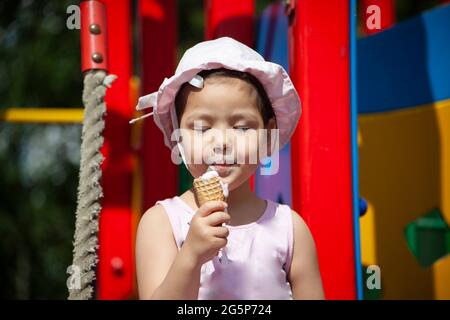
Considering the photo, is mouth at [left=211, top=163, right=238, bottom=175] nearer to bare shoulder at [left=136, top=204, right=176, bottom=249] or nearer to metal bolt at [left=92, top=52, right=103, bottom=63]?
bare shoulder at [left=136, top=204, right=176, bottom=249]

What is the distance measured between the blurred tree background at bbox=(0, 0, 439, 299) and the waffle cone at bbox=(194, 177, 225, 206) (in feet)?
8.10

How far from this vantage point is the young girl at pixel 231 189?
3.75ft

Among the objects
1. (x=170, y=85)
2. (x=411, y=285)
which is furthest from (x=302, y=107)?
(x=411, y=285)

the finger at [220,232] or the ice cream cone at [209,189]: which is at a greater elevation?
the ice cream cone at [209,189]

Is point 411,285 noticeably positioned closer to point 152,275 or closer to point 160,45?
point 152,275

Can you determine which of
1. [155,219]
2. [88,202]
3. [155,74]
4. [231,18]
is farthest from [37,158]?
[155,219]

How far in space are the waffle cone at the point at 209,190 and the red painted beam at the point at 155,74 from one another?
97 cm

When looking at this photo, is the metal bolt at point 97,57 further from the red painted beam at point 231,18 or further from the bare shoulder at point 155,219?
the red painted beam at point 231,18

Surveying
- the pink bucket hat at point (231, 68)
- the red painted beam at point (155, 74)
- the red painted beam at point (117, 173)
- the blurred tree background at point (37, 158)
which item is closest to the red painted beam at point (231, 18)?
the red painted beam at point (155, 74)

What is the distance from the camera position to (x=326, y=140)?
1349mm

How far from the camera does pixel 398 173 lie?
6.09 ft

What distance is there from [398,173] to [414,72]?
0.33 m

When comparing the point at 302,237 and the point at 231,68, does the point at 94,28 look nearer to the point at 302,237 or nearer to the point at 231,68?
the point at 231,68

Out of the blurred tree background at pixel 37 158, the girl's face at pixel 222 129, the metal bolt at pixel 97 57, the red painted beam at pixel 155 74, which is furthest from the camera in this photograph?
the blurred tree background at pixel 37 158
